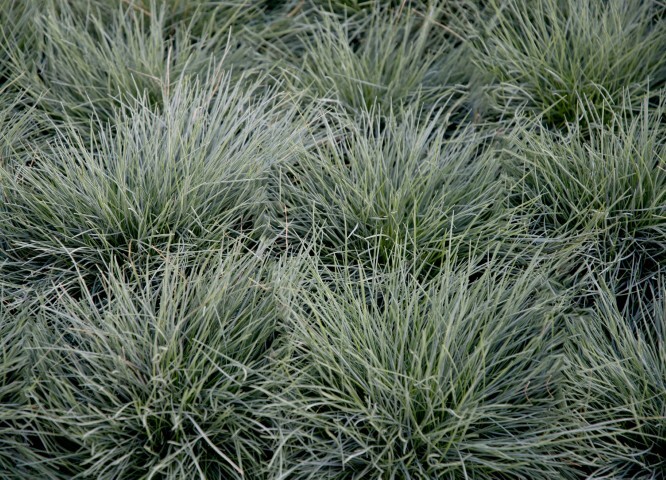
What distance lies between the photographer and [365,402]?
87.2 inches

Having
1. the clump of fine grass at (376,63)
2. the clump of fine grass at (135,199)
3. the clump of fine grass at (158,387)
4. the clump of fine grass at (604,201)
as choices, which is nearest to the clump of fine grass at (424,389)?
the clump of fine grass at (158,387)

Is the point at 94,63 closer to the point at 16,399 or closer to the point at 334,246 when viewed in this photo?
the point at 334,246

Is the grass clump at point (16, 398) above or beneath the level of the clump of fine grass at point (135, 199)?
beneath

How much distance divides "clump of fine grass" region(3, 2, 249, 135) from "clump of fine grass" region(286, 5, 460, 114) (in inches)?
16.2

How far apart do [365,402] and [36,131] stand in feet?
6.11

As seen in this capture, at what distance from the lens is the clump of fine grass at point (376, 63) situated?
10.5 ft

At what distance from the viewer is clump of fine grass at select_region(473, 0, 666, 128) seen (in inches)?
123

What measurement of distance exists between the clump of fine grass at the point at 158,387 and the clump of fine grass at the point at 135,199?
0.28 m

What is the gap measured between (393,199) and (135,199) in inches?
37.0

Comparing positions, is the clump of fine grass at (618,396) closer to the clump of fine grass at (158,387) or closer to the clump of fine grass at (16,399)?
the clump of fine grass at (158,387)

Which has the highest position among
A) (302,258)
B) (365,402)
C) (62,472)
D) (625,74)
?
(625,74)

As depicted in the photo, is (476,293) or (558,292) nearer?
(476,293)

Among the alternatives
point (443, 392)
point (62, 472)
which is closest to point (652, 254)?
point (443, 392)

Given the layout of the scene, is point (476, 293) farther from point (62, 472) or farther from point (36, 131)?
point (36, 131)
